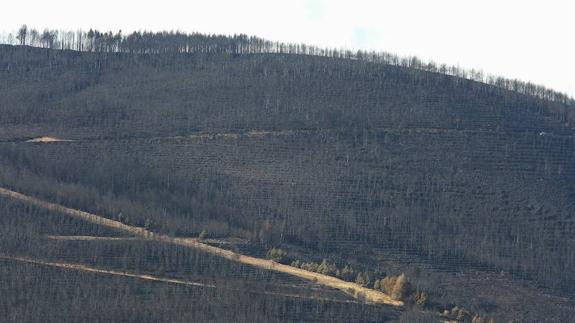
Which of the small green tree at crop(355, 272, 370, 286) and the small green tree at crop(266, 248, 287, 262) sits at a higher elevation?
the small green tree at crop(266, 248, 287, 262)

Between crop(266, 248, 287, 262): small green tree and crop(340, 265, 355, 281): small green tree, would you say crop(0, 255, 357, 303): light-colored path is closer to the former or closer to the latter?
crop(340, 265, 355, 281): small green tree

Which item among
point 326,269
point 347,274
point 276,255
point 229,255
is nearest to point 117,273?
point 229,255

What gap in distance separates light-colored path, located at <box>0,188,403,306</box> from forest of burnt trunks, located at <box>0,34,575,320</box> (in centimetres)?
151

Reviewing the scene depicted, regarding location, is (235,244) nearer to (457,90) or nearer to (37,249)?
(37,249)

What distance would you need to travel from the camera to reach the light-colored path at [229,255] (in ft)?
271

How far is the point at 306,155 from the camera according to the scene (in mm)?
110750

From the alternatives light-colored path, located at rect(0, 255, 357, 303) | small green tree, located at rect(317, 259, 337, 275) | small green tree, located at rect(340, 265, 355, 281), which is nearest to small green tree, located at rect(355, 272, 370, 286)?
small green tree, located at rect(340, 265, 355, 281)

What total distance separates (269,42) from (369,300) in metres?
63.9

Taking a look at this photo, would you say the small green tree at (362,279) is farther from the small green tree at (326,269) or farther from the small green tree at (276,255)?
the small green tree at (276,255)

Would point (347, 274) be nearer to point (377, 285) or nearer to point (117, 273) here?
point (377, 285)

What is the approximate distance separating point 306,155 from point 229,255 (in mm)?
23291

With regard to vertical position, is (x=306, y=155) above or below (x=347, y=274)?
above

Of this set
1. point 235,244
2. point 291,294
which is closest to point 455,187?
point 235,244

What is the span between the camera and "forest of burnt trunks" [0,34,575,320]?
98062 millimetres
